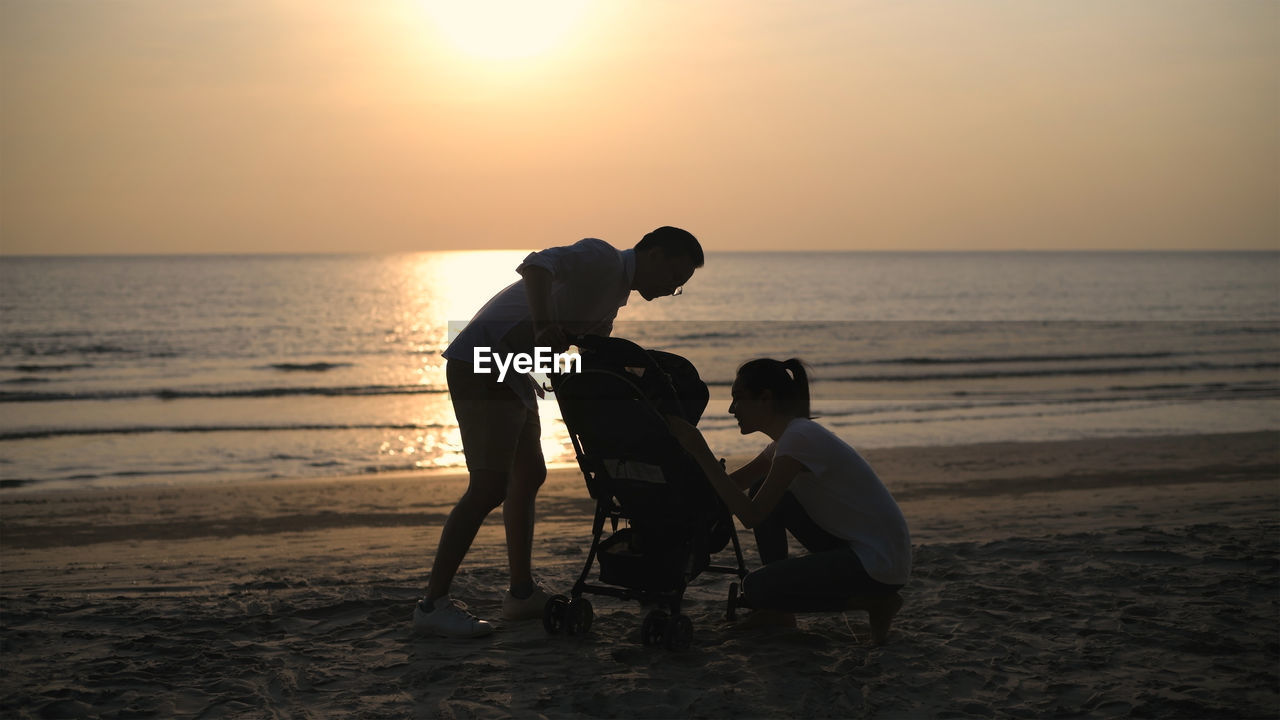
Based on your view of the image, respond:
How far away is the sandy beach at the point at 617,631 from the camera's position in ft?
10.9

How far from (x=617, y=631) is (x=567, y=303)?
1.38 m

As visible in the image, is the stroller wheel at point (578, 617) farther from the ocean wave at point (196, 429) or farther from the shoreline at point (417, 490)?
the ocean wave at point (196, 429)

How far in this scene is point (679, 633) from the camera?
379 centimetres

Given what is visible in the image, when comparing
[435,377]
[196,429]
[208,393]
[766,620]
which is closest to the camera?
[766,620]

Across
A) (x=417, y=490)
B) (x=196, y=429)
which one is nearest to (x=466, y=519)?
(x=417, y=490)

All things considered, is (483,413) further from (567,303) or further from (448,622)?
(448,622)

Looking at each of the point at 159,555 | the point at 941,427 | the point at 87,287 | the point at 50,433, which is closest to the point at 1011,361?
the point at 941,427

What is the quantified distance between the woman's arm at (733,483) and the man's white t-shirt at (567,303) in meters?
0.60

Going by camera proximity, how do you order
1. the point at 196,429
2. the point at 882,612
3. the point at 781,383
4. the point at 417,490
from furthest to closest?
the point at 196,429 < the point at 417,490 < the point at 882,612 < the point at 781,383

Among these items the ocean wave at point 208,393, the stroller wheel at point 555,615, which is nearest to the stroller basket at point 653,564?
the stroller wheel at point 555,615

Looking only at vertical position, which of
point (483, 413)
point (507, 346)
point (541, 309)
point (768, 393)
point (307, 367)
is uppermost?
point (541, 309)

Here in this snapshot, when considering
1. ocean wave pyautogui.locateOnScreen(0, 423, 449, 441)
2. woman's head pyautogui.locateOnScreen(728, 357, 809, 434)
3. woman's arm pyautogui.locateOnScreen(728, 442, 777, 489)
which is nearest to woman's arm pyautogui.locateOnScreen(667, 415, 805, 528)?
woman's head pyautogui.locateOnScreen(728, 357, 809, 434)

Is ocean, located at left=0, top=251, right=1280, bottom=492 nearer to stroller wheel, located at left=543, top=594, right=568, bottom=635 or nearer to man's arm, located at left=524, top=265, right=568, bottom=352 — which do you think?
stroller wheel, located at left=543, top=594, right=568, bottom=635

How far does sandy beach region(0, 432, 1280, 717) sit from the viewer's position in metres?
3.31
